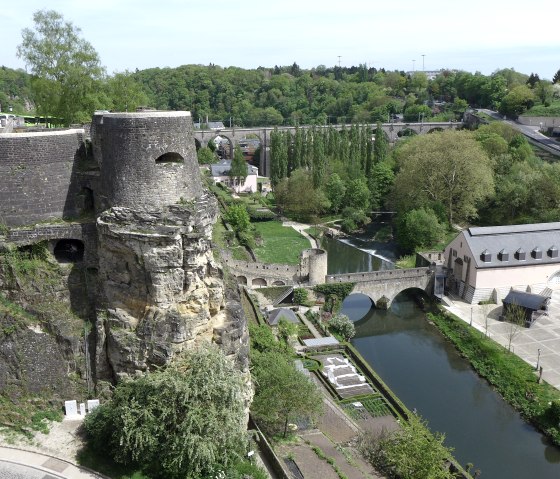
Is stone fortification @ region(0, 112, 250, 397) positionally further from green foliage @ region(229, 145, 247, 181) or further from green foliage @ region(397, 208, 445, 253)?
green foliage @ region(229, 145, 247, 181)

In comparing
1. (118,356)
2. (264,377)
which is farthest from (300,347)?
(118,356)

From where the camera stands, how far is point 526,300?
3388 centimetres

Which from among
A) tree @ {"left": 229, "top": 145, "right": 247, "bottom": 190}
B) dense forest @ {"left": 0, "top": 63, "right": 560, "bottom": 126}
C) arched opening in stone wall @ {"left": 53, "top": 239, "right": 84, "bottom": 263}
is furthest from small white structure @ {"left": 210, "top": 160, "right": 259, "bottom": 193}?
arched opening in stone wall @ {"left": 53, "top": 239, "right": 84, "bottom": 263}

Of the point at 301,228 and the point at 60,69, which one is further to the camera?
the point at 301,228

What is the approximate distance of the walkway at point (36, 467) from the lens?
15.8 meters

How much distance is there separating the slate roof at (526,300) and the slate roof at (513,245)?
243 cm

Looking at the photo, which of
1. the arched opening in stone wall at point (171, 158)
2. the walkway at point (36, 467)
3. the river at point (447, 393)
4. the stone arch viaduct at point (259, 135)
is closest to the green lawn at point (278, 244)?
the river at point (447, 393)

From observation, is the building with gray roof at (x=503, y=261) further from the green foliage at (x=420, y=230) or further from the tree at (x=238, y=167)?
the tree at (x=238, y=167)

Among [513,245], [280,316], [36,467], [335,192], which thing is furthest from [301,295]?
[335,192]

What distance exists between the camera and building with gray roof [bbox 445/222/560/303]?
3656 cm

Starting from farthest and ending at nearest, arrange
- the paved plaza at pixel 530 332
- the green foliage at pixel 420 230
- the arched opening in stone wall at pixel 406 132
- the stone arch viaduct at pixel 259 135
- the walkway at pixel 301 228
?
the arched opening in stone wall at pixel 406 132 < the stone arch viaduct at pixel 259 135 < the walkway at pixel 301 228 < the green foliage at pixel 420 230 < the paved plaza at pixel 530 332

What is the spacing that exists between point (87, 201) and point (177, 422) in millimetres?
8320

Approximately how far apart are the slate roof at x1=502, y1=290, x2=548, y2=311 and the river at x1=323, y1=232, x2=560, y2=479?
189 inches

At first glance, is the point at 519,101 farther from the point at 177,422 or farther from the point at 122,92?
the point at 177,422
